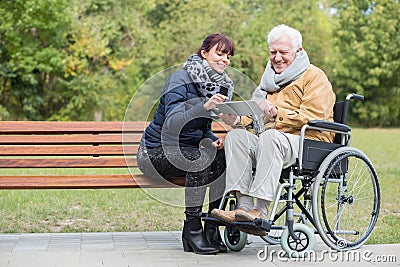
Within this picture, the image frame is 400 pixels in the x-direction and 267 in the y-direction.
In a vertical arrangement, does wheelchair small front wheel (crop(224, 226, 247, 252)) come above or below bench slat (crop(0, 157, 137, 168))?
below

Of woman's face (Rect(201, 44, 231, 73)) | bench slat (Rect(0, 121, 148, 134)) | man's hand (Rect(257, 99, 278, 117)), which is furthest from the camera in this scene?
bench slat (Rect(0, 121, 148, 134))

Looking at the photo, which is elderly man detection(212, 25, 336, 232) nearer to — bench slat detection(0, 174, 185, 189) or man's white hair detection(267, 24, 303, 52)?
man's white hair detection(267, 24, 303, 52)

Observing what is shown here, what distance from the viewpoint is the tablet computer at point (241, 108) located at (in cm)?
400

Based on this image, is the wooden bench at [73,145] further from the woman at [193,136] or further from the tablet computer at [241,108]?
the tablet computer at [241,108]

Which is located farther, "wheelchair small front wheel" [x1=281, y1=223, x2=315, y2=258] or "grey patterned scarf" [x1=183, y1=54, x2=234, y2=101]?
"grey patterned scarf" [x1=183, y1=54, x2=234, y2=101]

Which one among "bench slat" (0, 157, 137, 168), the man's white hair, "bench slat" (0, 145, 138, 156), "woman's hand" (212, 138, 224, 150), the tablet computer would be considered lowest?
"bench slat" (0, 157, 137, 168)

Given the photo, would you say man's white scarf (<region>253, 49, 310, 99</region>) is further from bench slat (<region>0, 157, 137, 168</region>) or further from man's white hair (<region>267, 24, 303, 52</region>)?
bench slat (<region>0, 157, 137, 168</region>)

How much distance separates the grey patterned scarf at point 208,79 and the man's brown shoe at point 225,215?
2.09ft

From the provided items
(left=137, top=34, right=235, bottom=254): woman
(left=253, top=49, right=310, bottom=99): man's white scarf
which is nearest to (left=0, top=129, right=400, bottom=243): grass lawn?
(left=137, top=34, right=235, bottom=254): woman

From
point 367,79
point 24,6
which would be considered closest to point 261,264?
point 24,6

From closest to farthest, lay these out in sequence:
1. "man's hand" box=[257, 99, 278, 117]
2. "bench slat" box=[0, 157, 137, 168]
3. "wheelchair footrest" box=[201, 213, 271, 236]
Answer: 1. "wheelchair footrest" box=[201, 213, 271, 236]
2. "man's hand" box=[257, 99, 278, 117]
3. "bench slat" box=[0, 157, 137, 168]

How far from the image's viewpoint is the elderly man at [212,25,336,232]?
4.00 metres

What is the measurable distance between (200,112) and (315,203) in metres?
0.77

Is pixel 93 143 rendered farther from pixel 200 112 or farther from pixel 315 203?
pixel 315 203
